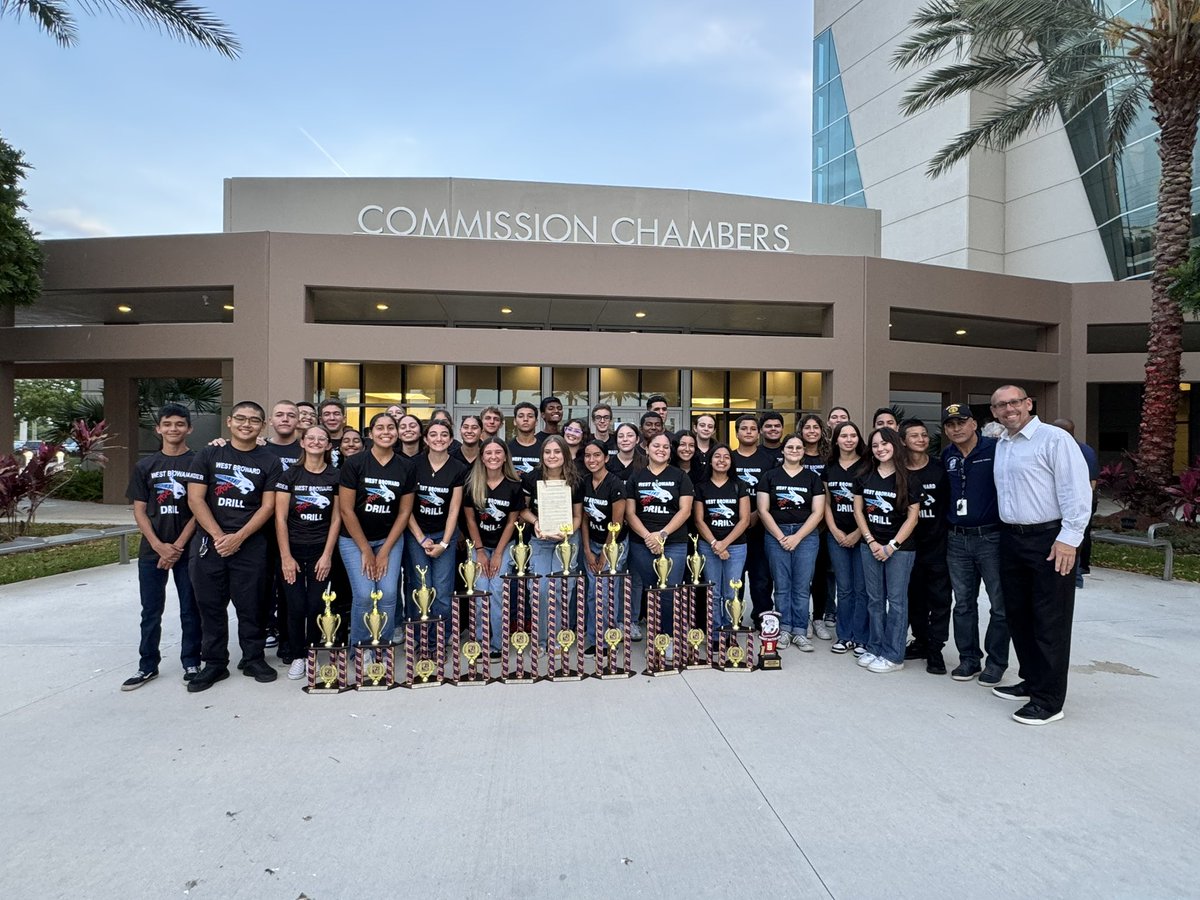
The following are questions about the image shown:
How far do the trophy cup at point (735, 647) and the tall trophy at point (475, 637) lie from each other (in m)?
1.81

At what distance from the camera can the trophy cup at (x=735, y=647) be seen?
A: 4672 millimetres

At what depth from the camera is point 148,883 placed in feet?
7.72

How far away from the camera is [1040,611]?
12.7 ft

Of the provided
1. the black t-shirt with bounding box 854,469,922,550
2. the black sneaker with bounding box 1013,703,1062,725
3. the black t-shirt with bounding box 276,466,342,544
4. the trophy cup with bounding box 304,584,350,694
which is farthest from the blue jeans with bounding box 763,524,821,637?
the black t-shirt with bounding box 276,466,342,544

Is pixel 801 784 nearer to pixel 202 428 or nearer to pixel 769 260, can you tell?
pixel 769 260

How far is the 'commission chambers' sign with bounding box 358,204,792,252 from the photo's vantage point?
1498 cm

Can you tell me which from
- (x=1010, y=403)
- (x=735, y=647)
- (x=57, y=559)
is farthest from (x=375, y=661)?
(x=57, y=559)

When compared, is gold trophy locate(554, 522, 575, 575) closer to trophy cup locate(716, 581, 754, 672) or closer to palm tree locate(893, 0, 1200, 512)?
trophy cup locate(716, 581, 754, 672)

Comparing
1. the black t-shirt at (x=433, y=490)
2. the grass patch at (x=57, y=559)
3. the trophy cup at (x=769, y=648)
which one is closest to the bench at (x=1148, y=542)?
the trophy cup at (x=769, y=648)

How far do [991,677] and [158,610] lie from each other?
6095 mm

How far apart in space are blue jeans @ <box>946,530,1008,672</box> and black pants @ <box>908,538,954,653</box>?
9cm

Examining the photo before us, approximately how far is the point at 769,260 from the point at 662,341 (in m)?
3.21

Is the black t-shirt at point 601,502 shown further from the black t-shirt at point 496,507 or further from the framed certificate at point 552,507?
the black t-shirt at point 496,507

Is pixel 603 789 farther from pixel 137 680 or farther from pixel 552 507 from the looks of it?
pixel 137 680
